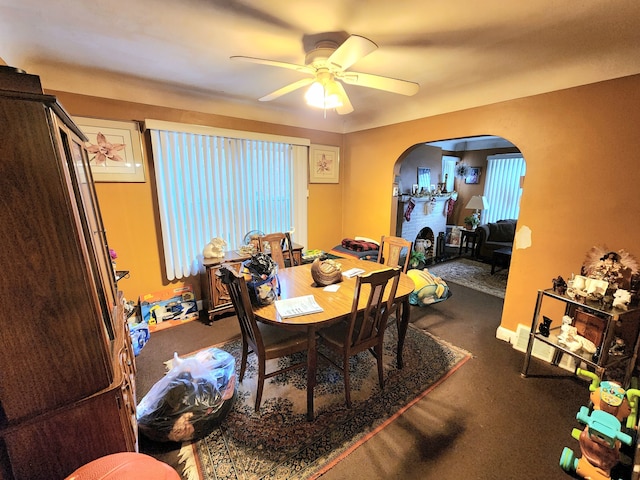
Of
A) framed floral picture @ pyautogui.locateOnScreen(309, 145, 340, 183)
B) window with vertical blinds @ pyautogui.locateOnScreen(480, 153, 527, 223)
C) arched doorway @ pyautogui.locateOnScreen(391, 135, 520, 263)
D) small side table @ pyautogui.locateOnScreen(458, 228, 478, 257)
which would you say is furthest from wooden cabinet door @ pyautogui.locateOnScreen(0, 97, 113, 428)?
window with vertical blinds @ pyautogui.locateOnScreen(480, 153, 527, 223)

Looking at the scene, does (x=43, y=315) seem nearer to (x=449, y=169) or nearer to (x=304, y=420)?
(x=304, y=420)

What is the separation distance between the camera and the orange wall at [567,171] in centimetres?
188

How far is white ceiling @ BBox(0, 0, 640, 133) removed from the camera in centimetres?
138

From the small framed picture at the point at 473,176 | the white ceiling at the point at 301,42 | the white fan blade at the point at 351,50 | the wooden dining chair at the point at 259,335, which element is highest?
the white ceiling at the point at 301,42

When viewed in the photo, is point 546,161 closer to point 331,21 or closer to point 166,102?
point 331,21

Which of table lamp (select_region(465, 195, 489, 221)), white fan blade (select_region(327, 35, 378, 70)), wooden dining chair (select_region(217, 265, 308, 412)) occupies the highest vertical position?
white fan blade (select_region(327, 35, 378, 70))

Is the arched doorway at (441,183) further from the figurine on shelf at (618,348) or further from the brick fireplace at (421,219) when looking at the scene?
the figurine on shelf at (618,348)

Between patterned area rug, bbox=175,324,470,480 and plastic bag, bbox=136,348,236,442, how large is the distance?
0.11 m

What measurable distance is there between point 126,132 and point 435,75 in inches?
116

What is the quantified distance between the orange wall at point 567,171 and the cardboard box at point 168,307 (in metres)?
3.40

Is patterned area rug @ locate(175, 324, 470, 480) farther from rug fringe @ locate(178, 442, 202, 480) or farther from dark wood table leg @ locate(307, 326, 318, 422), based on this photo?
dark wood table leg @ locate(307, 326, 318, 422)

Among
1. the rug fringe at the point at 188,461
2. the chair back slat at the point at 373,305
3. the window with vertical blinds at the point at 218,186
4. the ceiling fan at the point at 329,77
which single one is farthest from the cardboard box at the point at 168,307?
the ceiling fan at the point at 329,77

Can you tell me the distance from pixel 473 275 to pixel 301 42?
14.1ft

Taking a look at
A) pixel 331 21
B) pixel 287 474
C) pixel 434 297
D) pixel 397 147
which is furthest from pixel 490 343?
pixel 331 21
